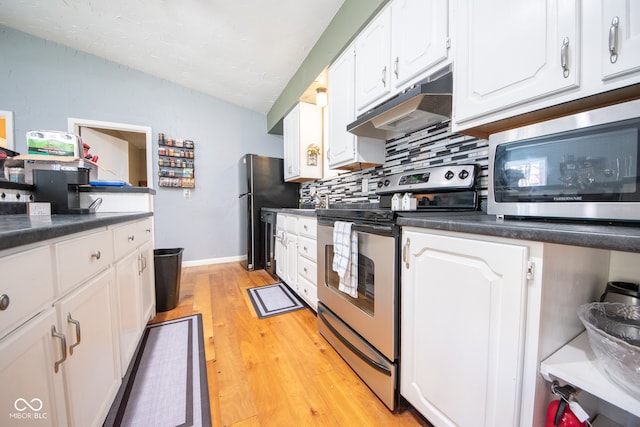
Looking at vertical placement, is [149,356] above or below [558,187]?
below

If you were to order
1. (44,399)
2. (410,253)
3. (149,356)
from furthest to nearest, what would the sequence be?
1. (149,356)
2. (410,253)
3. (44,399)

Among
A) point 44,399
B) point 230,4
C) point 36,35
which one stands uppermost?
point 36,35

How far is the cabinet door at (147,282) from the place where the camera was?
152 cm

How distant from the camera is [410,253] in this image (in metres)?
0.96

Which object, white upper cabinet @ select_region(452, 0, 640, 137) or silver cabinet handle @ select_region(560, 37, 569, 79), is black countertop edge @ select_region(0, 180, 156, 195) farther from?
silver cabinet handle @ select_region(560, 37, 569, 79)

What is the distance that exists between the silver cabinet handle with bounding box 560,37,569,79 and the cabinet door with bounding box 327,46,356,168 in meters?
1.17

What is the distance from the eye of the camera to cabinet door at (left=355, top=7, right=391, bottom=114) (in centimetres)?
143

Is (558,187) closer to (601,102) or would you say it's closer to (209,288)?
(601,102)

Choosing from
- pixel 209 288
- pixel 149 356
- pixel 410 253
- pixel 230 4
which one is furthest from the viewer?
pixel 209 288

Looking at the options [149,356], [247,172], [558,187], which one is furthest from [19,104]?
[558,187]

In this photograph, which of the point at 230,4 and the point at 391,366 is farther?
the point at 230,4

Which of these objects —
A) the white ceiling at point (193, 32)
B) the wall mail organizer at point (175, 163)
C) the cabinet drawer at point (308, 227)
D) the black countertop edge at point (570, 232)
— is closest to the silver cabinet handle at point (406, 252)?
the black countertop edge at point (570, 232)

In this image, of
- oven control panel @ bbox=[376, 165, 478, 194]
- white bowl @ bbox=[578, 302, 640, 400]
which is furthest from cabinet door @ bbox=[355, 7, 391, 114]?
white bowl @ bbox=[578, 302, 640, 400]

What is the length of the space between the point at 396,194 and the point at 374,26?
1.10m
